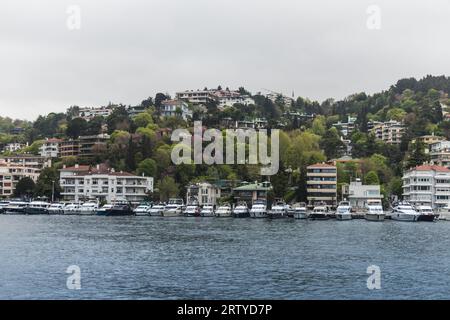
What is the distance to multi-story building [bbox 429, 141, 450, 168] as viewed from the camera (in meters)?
120

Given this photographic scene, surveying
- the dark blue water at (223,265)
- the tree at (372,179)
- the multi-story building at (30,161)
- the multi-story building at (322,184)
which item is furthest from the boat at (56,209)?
the tree at (372,179)

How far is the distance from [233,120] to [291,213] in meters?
63.5

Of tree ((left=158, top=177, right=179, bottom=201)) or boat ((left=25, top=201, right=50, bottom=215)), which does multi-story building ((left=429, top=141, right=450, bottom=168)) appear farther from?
boat ((left=25, top=201, right=50, bottom=215))

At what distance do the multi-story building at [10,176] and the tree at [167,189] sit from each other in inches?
1218

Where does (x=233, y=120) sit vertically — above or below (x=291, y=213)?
above

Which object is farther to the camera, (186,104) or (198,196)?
(186,104)

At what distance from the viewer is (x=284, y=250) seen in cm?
4628

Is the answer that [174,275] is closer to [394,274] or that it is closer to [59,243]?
[394,274]

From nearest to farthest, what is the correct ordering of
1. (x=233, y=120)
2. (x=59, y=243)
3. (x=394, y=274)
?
1. (x=394, y=274)
2. (x=59, y=243)
3. (x=233, y=120)

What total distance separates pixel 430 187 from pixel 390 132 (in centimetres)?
5223

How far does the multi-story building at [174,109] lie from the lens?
172000 millimetres

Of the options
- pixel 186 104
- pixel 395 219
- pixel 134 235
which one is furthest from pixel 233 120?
pixel 134 235

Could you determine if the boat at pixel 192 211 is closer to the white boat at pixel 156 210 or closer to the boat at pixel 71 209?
the white boat at pixel 156 210
